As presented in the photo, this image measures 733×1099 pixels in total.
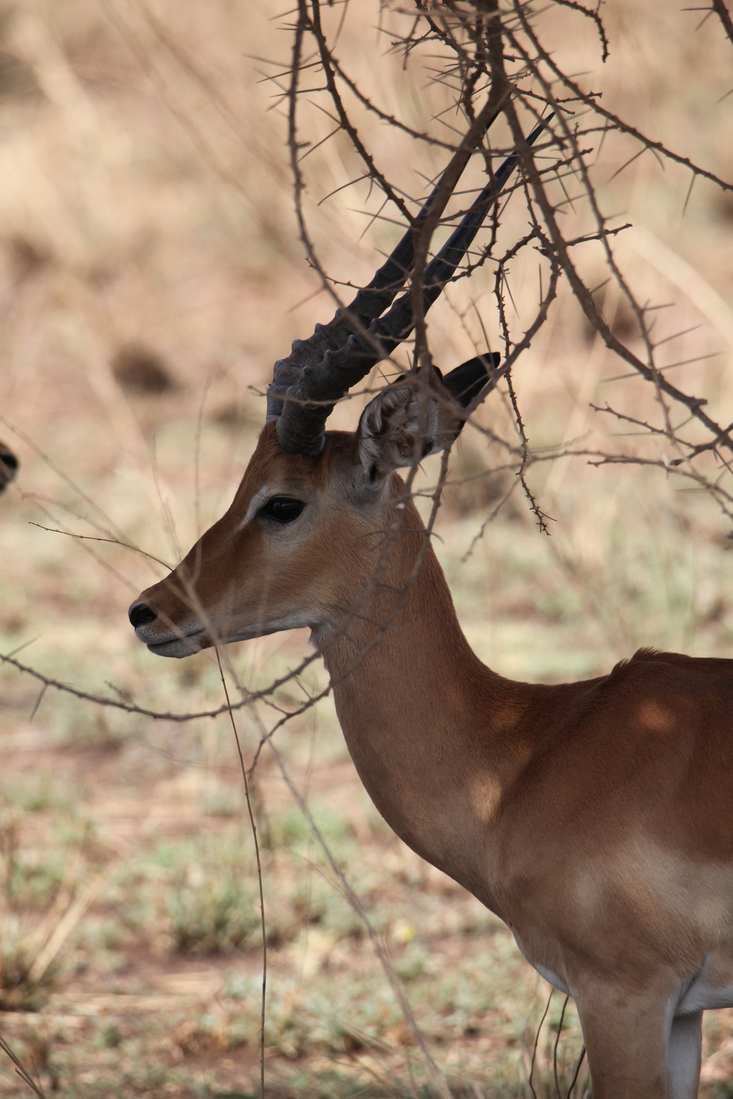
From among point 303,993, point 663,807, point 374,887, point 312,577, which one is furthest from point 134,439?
point 663,807

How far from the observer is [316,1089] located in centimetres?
367

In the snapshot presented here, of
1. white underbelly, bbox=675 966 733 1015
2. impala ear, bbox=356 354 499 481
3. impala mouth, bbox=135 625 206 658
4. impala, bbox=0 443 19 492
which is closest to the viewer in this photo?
white underbelly, bbox=675 966 733 1015

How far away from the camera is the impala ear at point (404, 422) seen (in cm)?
279

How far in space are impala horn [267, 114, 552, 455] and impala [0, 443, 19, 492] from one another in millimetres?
2291

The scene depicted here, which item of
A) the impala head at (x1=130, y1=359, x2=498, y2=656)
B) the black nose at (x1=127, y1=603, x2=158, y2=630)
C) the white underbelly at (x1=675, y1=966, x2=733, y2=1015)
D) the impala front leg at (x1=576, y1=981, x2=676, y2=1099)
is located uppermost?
the impala head at (x1=130, y1=359, x2=498, y2=656)

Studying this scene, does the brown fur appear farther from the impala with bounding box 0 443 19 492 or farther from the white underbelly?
the impala with bounding box 0 443 19 492

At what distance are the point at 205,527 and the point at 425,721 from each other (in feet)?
15.9

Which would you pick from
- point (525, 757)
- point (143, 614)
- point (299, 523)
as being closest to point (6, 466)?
point (143, 614)

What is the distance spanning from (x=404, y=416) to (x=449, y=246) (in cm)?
44

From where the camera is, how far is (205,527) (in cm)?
759

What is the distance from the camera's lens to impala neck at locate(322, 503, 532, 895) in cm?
286

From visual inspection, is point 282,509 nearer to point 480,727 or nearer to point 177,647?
point 177,647

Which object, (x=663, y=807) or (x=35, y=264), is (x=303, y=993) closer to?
(x=663, y=807)

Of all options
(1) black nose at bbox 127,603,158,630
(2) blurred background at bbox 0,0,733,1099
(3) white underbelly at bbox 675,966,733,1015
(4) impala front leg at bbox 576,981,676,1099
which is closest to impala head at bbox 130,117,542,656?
(1) black nose at bbox 127,603,158,630
